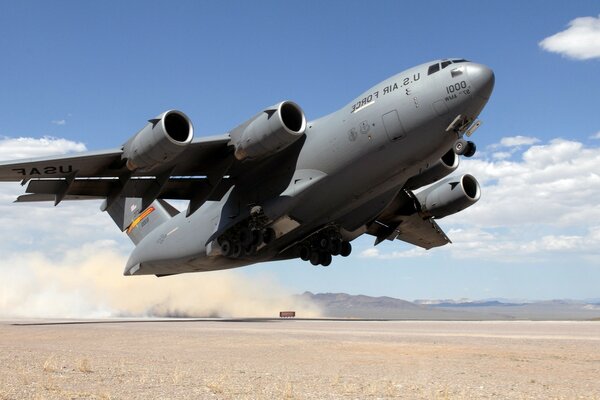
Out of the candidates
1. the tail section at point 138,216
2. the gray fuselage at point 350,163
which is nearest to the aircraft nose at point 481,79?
the gray fuselage at point 350,163

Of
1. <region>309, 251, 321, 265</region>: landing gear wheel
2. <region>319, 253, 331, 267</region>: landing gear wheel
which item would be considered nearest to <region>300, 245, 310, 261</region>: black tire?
<region>309, 251, 321, 265</region>: landing gear wheel

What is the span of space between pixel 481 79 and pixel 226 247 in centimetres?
985

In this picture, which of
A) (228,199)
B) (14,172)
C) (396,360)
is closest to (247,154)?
(228,199)

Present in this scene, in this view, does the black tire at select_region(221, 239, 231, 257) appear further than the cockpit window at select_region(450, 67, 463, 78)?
Yes

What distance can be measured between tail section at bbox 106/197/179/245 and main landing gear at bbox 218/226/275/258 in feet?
16.5

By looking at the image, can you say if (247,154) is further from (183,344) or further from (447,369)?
(447,369)

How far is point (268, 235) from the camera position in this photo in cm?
2019

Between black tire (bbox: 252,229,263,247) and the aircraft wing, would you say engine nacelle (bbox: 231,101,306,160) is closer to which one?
the aircraft wing

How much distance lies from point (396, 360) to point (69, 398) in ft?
18.1

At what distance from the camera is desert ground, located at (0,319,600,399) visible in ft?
23.5

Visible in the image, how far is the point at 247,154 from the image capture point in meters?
17.0

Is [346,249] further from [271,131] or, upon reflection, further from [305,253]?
[271,131]

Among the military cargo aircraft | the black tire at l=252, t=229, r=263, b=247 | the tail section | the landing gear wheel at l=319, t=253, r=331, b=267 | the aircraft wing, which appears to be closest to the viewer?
the military cargo aircraft

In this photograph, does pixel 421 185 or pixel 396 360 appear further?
pixel 421 185
